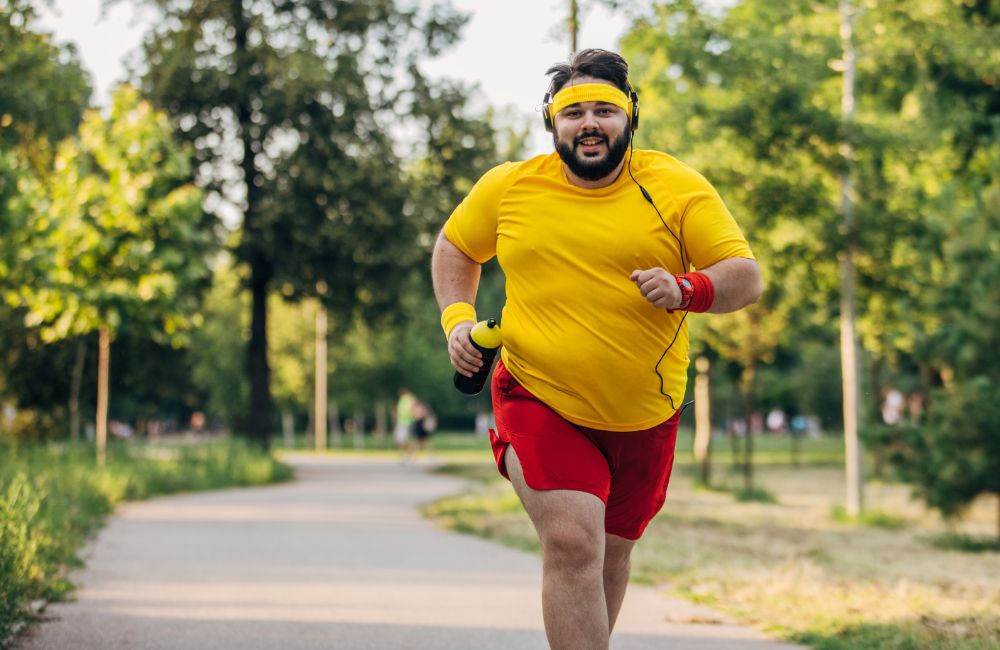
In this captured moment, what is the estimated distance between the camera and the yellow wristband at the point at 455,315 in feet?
13.5

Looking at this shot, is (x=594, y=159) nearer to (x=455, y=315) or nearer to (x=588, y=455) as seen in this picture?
(x=455, y=315)

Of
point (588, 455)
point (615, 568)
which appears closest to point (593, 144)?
point (588, 455)

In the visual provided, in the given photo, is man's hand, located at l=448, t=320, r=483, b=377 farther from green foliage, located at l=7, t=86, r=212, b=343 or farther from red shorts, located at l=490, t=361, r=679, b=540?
green foliage, located at l=7, t=86, r=212, b=343

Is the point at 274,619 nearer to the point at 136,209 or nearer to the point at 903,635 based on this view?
the point at 903,635

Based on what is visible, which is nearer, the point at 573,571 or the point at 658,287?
the point at 658,287

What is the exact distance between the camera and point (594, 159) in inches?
154

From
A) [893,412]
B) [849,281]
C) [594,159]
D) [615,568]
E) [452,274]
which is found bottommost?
[615,568]

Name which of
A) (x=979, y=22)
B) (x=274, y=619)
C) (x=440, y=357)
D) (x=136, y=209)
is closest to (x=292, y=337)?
(x=440, y=357)

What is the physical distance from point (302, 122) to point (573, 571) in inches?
920

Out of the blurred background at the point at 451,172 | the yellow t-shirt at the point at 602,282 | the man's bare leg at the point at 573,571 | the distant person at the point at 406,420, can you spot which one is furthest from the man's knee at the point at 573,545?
the distant person at the point at 406,420

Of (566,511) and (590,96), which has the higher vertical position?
(590,96)

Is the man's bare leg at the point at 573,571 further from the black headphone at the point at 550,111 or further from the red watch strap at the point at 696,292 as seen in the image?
the black headphone at the point at 550,111

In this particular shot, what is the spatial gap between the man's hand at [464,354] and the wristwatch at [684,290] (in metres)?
0.60

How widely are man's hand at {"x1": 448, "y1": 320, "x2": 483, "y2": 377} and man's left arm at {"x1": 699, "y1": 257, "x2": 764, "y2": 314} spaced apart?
2.28 ft
